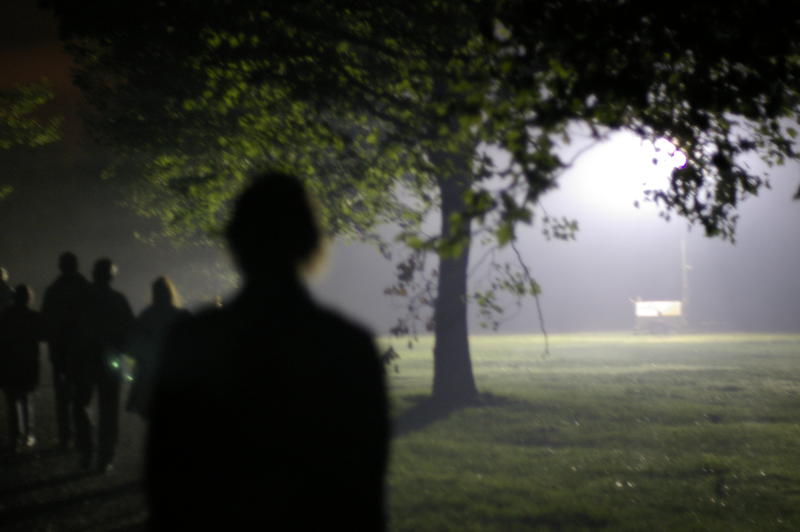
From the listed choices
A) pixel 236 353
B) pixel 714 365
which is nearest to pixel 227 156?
pixel 236 353

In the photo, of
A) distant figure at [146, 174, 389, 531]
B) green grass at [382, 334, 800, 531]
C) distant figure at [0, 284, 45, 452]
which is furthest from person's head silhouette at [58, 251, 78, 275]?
distant figure at [146, 174, 389, 531]

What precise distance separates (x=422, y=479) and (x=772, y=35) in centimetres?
611

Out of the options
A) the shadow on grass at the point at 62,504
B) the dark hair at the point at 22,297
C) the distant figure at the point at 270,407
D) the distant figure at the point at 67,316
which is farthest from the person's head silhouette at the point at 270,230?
the dark hair at the point at 22,297

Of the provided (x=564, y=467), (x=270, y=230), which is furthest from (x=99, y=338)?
(x=270, y=230)

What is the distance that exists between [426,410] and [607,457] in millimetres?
5411

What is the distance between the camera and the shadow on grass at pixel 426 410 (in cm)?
1417

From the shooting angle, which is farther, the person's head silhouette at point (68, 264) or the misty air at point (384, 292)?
the person's head silhouette at point (68, 264)

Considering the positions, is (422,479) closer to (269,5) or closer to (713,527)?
(713,527)

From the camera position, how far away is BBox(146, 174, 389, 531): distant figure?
237 centimetres

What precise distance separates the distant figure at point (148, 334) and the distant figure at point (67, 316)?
2.25ft

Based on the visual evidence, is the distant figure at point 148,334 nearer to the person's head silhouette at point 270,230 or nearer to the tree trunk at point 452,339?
the person's head silhouette at point 270,230

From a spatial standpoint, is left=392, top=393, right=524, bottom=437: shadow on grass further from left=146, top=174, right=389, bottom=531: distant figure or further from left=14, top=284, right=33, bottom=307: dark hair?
left=146, top=174, right=389, bottom=531: distant figure

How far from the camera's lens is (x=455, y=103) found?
5.27 meters

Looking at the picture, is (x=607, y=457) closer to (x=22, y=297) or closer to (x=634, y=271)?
(x=22, y=297)
